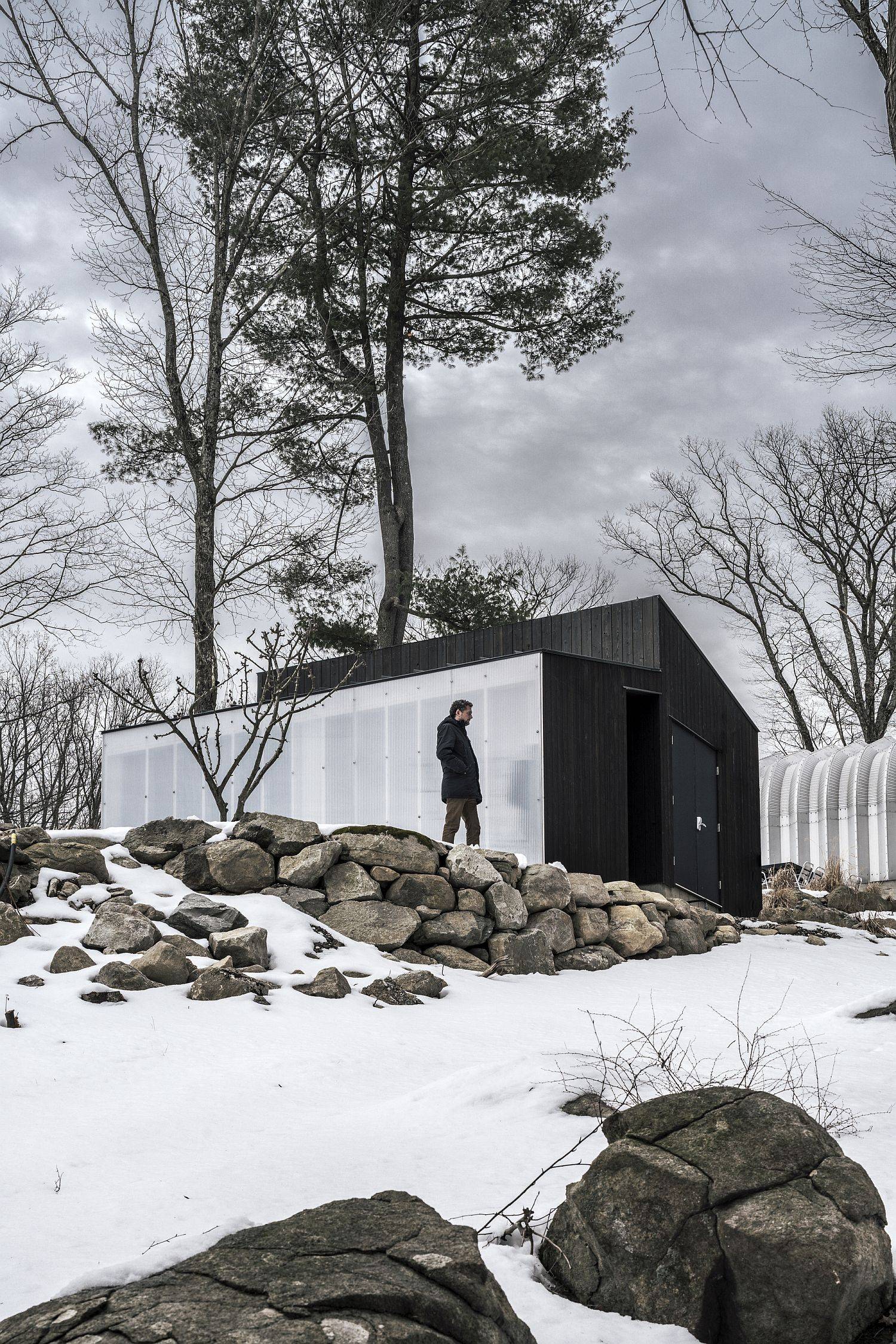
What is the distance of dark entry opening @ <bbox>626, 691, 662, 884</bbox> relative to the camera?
1359cm

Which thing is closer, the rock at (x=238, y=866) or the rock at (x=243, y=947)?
the rock at (x=243, y=947)

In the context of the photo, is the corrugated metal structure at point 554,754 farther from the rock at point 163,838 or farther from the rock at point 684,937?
the rock at point 163,838

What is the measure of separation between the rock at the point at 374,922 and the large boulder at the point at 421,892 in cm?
18

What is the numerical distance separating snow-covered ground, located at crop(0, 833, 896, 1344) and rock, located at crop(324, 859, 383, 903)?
59 cm

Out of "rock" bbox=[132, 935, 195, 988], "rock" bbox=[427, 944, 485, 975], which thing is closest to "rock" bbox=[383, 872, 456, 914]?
"rock" bbox=[427, 944, 485, 975]

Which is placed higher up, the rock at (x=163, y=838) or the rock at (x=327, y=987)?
the rock at (x=163, y=838)

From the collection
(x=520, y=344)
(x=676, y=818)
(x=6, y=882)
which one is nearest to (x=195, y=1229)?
(x=6, y=882)

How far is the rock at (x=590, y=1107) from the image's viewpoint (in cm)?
421

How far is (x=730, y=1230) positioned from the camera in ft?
8.82

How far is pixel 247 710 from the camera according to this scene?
15.8 metres

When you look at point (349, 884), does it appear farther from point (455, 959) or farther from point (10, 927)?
point (10, 927)

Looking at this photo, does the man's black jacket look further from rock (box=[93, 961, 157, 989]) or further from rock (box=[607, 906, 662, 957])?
rock (box=[93, 961, 157, 989])

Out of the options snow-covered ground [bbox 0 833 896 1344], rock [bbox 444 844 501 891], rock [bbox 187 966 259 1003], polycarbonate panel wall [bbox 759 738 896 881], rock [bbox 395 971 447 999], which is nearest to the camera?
snow-covered ground [bbox 0 833 896 1344]

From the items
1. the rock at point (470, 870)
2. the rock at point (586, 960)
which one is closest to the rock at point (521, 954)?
the rock at point (586, 960)
